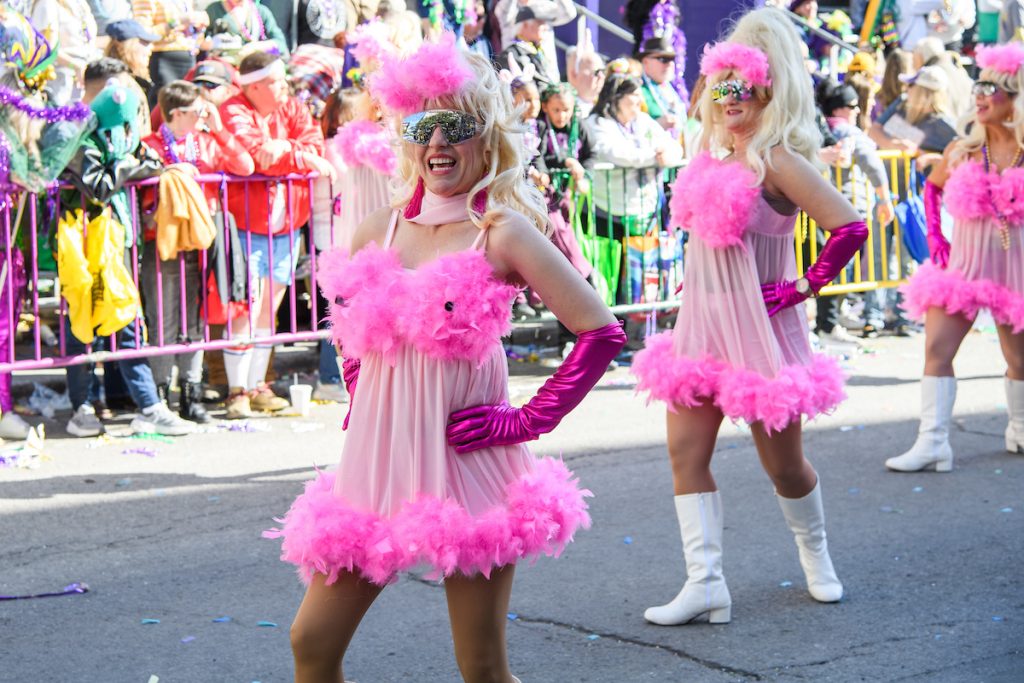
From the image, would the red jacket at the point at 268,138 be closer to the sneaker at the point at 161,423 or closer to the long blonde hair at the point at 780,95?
the sneaker at the point at 161,423

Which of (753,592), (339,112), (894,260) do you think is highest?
(339,112)

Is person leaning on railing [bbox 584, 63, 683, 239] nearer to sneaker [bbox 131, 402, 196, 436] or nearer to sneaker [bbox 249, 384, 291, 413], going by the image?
sneaker [bbox 249, 384, 291, 413]

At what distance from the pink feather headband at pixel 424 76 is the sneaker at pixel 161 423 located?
497 cm

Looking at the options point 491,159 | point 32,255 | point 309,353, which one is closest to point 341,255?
point 491,159

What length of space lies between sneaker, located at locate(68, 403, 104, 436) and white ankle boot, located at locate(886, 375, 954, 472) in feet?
14.0

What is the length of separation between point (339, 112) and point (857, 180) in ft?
15.0

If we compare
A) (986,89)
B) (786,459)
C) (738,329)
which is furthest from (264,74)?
(786,459)

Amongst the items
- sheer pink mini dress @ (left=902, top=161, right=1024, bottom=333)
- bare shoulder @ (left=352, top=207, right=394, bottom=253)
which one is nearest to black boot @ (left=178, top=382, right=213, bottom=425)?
sheer pink mini dress @ (left=902, top=161, right=1024, bottom=333)

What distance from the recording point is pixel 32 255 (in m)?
7.98

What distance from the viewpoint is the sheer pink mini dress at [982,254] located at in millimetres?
7391

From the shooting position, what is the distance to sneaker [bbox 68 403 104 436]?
812cm

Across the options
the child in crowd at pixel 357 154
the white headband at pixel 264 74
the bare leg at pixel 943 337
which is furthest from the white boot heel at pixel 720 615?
the white headband at pixel 264 74

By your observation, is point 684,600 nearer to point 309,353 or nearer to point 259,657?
point 259,657

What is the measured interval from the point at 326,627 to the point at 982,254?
5.17 meters
